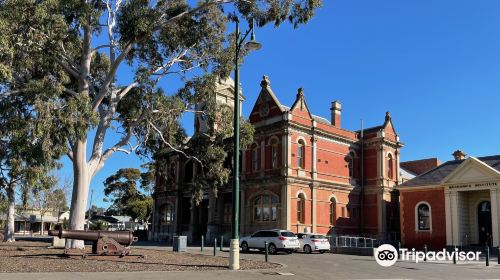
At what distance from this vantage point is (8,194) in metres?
32.9

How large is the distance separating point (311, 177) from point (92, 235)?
24.9 meters

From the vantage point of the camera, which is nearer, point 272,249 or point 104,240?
point 104,240

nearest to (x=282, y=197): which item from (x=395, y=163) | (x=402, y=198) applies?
(x=402, y=198)

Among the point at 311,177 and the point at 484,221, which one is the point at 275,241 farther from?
the point at 484,221

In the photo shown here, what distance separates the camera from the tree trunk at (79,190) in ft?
78.0

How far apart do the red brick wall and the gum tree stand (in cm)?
1909

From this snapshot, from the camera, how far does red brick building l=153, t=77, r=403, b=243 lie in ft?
133

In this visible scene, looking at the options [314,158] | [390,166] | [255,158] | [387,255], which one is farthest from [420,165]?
[387,255]

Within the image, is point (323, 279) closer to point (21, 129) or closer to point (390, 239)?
point (21, 129)

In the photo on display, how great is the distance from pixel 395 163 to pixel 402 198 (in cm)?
779

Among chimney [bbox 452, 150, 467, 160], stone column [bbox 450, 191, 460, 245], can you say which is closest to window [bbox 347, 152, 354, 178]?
chimney [bbox 452, 150, 467, 160]

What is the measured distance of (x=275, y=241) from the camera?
30266mm

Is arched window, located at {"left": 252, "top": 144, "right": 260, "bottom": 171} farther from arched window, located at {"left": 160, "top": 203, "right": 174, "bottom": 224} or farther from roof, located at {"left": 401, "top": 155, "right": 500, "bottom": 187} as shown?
arched window, located at {"left": 160, "top": 203, "right": 174, "bottom": 224}

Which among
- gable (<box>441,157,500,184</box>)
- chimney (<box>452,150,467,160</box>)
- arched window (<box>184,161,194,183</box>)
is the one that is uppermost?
chimney (<box>452,150,467,160</box>)
